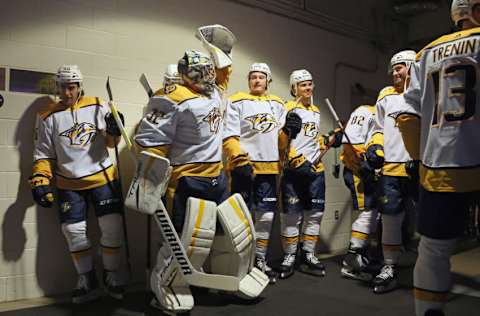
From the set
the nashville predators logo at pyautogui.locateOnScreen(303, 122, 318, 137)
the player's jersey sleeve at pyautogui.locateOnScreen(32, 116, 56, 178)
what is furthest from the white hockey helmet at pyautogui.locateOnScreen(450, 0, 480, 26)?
the player's jersey sleeve at pyautogui.locateOnScreen(32, 116, 56, 178)

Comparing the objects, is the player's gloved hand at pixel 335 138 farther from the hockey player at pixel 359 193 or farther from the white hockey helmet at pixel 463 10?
the white hockey helmet at pixel 463 10

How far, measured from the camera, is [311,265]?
312 cm

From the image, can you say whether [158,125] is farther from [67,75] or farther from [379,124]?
[379,124]

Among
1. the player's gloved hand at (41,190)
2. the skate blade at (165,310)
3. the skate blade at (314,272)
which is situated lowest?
the skate blade at (314,272)

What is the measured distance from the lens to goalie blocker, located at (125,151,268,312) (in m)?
2.05

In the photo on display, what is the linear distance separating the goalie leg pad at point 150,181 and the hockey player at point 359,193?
5.29 feet

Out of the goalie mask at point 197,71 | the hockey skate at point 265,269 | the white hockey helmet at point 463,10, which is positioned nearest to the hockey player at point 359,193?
the hockey skate at point 265,269

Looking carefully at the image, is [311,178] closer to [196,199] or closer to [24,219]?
[196,199]

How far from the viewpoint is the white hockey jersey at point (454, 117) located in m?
1.45

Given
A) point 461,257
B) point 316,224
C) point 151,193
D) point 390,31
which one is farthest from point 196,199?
point 390,31

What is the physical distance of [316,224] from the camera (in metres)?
3.20

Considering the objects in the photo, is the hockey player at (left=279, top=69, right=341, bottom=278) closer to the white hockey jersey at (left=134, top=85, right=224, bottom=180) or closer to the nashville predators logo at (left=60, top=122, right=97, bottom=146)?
the white hockey jersey at (left=134, top=85, right=224, bottom=180)

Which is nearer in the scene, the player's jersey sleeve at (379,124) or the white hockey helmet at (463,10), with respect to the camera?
the white hockey helmet at (463,10)

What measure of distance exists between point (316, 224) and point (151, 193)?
1.59 m
